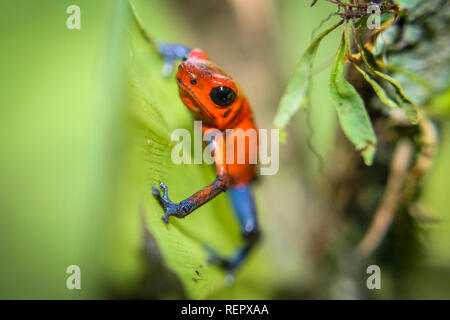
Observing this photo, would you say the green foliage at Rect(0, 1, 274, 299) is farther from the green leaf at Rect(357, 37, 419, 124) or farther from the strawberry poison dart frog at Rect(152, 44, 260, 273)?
the green leaf at Rect(357, 37, 419, 124)

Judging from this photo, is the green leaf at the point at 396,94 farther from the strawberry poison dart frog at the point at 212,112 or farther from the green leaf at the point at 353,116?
the strawberry poison dart frog at the point at 212,112

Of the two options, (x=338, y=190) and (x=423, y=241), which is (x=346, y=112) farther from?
(x=423, y=241)

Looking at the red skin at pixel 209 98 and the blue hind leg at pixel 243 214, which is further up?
the red skin at pixel 209 98

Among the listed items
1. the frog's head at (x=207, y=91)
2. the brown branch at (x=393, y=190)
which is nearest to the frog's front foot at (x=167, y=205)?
the frog's head at (x=207, y=91)

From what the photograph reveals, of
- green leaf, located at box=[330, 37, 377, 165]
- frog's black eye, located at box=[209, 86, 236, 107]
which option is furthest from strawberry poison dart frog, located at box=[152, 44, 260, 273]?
Result: green leaf, located at box=[330, 37, 377, 165]

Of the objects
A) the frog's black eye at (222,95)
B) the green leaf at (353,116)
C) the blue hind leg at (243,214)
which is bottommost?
the blue hind leg at (243,214)

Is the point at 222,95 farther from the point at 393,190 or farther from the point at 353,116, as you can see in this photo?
the point at 393,190

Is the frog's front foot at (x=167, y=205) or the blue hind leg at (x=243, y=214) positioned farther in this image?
the blue hind leg at (x=243, y=214)
